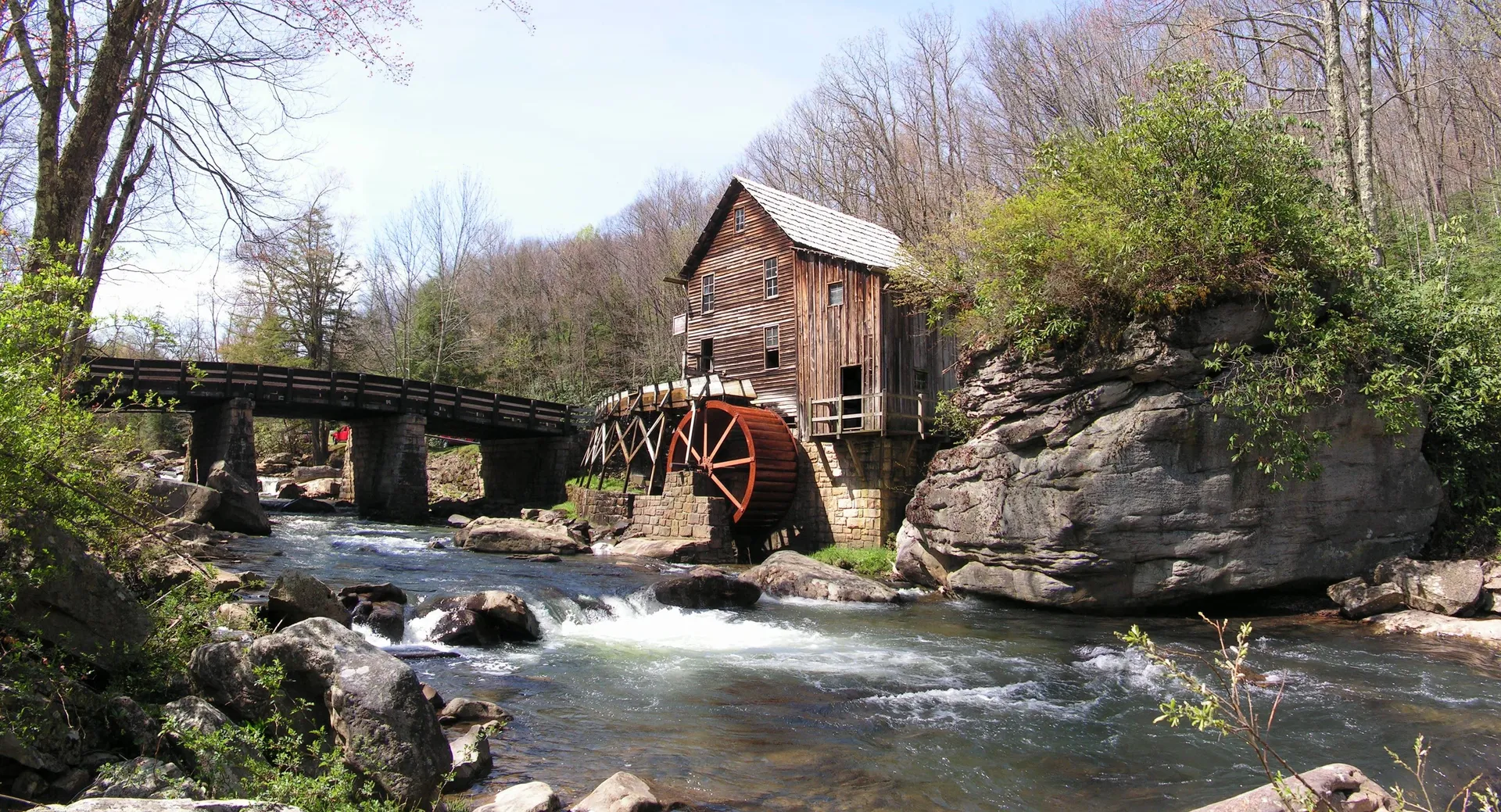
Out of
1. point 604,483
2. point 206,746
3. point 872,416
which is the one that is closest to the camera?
point 206,746

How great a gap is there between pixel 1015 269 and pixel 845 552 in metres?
6.94

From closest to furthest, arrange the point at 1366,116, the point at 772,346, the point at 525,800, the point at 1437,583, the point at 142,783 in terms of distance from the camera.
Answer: the point at 142,783
the point at 525,800
the point at 1437,583
the point at 1366,116
the point at 772,346

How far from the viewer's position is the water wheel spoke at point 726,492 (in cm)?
1906

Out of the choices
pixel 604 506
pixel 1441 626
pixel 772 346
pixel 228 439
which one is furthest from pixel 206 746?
pixel 228 439

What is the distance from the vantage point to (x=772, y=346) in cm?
2103

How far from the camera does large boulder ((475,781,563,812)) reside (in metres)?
4.70

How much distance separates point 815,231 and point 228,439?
50.4 feet

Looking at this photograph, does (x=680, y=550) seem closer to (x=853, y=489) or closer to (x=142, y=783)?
(x=853, y=489)

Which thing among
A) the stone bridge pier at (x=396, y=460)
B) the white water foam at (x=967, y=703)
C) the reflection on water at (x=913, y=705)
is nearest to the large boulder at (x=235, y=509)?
the stone bridge pier at (x=396, y=460)

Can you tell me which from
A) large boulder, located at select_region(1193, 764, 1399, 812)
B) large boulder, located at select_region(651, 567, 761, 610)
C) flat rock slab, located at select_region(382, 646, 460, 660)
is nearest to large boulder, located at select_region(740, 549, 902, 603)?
large boulder, located at select_region(651, 567, 761, 610)

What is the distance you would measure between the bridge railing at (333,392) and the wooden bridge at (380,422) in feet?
0.09

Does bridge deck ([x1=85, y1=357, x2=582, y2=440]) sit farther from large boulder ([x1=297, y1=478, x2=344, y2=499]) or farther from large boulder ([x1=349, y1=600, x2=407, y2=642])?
large boulder ([x1=349, y1=600, x2=407, y2=642])

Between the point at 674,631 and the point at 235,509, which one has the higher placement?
the point at 235,509

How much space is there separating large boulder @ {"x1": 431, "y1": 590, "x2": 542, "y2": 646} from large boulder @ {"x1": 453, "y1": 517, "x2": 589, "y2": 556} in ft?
25.0
